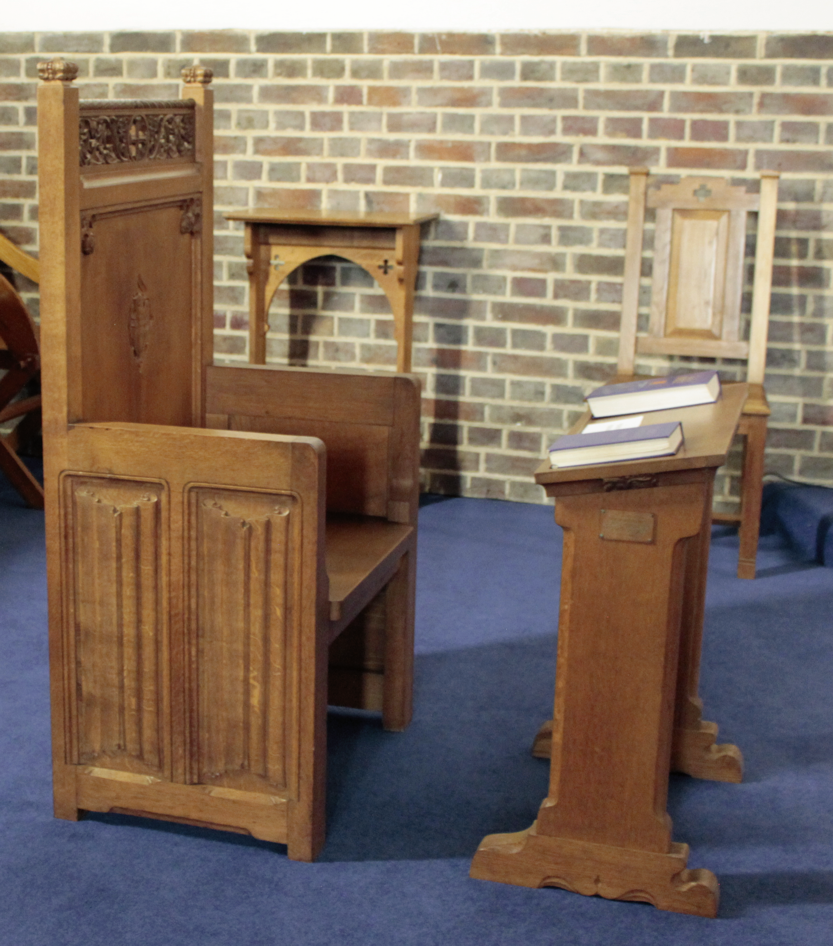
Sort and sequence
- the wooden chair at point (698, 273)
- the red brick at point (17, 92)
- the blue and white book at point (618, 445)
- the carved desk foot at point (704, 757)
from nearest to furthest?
the blue and white book at point (618, 445) < the carved desk foot at point (704, 757) < the wooden chair at point (698, 273) < the red brick at point (17, 92)

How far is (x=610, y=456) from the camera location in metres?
1.84

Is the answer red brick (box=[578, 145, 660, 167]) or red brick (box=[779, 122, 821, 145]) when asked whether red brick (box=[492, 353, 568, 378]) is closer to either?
red brick (box=[578, 145, 660, 167])

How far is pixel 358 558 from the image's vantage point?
2256 mm

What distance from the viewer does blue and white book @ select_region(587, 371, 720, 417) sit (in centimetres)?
214

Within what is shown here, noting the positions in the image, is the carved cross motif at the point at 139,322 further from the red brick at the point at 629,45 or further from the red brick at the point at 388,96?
the red brick at the point at 629,45

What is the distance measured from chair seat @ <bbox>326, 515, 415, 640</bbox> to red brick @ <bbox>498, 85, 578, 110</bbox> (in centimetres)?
200

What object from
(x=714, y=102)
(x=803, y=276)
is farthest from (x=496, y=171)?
(x=803, y=276)

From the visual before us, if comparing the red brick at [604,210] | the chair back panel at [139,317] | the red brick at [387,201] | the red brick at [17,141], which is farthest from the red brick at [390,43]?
the chair back panel at [139,317]

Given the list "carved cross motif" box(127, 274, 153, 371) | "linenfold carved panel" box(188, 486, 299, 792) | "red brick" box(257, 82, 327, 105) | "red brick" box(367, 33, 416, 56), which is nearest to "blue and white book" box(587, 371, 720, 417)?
"linenfold carved panel" box(188, 486, 299, 792)

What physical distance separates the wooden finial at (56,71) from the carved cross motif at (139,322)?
1.48ft

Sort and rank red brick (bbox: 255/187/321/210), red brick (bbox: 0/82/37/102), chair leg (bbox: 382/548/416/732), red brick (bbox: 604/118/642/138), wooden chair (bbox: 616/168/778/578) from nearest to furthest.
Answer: chair leg (bbox: 382/548/416/732)
wooden chair (bbox: 616/168/778/578)
red brick (bbox: 604/118/642/138)
red brick (bbox: 255/187/321/210)
red brick (bbox: 0/82/37/102)

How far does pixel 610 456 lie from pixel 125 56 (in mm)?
3115

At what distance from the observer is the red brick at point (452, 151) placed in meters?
4.04

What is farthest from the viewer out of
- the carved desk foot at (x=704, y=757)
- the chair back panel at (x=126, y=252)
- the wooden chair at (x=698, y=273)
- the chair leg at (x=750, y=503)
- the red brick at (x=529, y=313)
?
the red brick at (x=529, y=313)
